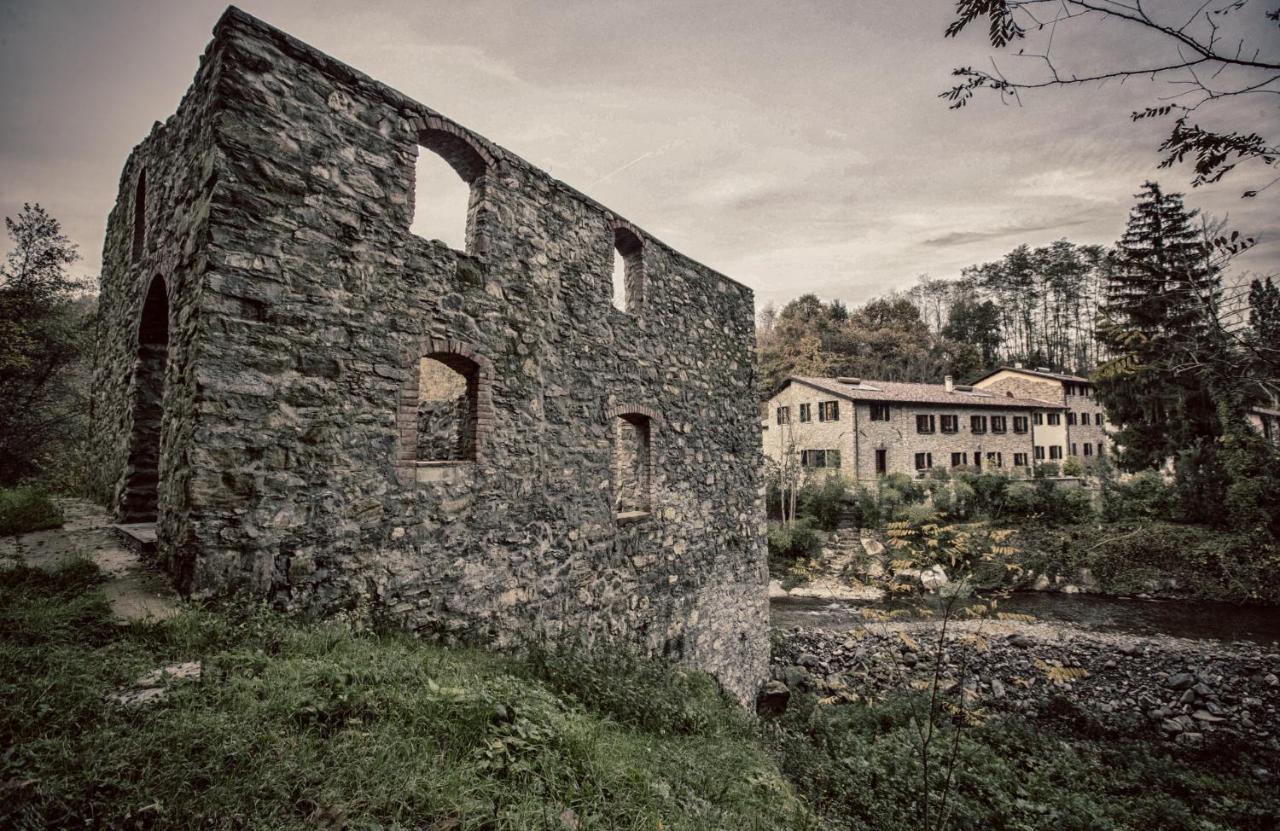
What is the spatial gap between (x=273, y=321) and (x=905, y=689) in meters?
11.6

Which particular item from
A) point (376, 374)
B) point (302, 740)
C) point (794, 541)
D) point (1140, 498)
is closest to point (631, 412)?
point (376, 374)

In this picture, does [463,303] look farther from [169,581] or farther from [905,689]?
[905,689]

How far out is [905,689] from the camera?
1016 cm

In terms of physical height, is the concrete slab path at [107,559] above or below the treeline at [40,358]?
below

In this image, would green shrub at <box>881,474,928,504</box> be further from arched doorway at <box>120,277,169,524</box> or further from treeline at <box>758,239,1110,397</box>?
arched doorway at <box>120,277,169,524</box>

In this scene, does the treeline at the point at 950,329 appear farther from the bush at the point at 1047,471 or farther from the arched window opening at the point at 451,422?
the arched window opening at the point at 451,422

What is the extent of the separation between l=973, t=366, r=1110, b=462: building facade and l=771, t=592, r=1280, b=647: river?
18.7 m

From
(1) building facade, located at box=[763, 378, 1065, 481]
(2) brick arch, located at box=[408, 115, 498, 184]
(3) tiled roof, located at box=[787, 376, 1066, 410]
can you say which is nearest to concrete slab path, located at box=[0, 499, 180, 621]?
(2) brick arch, located at box=[408, 115, 498, 184]

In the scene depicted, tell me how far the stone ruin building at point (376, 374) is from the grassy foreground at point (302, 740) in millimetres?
623

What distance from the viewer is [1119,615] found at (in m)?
15.8

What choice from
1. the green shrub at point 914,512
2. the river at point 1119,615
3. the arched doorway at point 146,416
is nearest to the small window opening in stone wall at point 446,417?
the arched doorway at point 146,416

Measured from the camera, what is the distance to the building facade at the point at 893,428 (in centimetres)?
2688

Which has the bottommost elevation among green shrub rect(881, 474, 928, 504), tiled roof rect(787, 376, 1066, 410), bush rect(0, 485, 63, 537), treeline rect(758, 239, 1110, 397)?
green shrub rect(881, 474, 928, 504)

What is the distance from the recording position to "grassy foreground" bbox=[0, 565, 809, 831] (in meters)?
1.93
